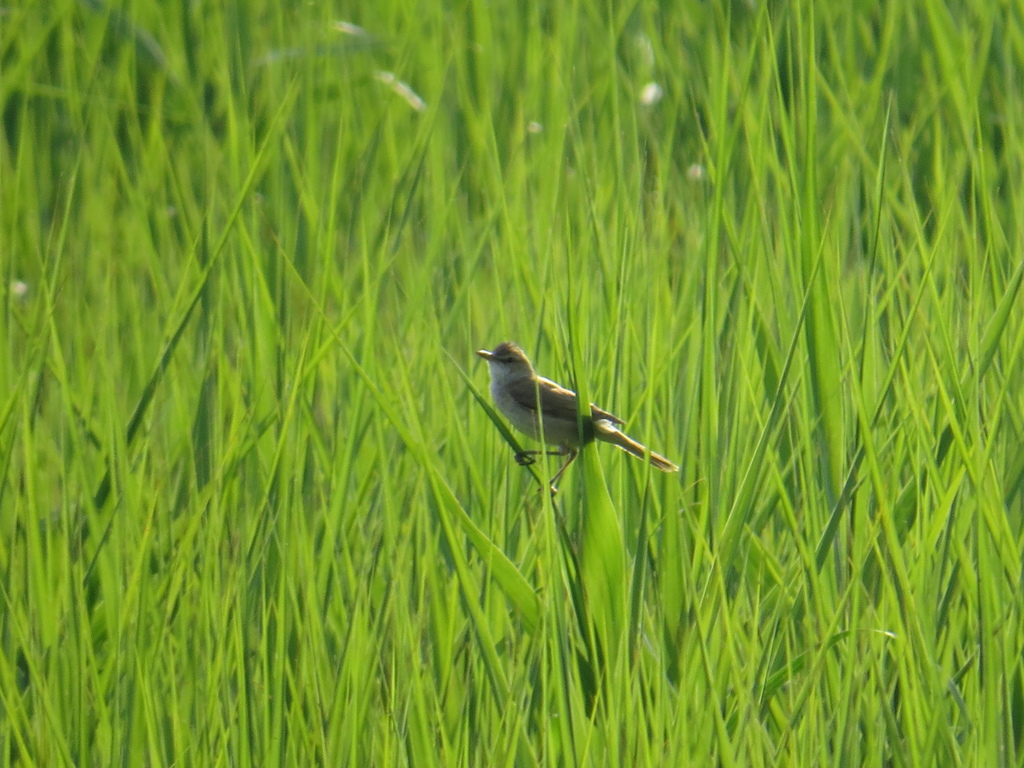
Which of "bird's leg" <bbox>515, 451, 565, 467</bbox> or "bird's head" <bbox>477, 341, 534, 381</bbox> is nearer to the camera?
"bird's leg" <bbox>515, 451, 565, 467</bbox>

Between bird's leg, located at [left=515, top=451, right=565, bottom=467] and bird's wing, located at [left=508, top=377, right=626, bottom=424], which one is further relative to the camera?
bird's wing, located at [left=508, top=377, right=626, bottom=424]

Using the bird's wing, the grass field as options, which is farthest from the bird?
the grass field

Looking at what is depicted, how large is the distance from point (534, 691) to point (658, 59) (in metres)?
2.46

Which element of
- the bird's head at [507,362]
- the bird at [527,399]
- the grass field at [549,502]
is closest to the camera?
the grass field at [549,502]

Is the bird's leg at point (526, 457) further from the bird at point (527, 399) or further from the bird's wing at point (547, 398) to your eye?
the bird's wing at point (547, 398)

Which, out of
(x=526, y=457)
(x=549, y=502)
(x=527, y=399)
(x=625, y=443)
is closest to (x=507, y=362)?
(x=527, y=399)

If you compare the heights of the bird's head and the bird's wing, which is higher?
the bird's head

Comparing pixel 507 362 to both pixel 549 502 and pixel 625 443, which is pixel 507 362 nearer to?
pixel 625 443

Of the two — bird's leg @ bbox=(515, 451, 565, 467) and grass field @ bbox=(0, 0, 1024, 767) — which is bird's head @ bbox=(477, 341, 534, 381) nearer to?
grass field @ bbox=(0, 0, 1024, 767)

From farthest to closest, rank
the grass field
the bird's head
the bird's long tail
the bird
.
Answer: the bird's head → the bird → the bird's long tail → the grass field

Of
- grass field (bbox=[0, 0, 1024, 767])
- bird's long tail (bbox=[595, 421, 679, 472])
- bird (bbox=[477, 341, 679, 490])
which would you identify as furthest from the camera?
bird (bbox=[477, 341, 679, 490])

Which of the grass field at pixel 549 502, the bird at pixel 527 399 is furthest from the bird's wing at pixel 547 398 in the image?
the grass field at pixel 549 502

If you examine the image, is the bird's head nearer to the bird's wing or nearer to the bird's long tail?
the bird's wing

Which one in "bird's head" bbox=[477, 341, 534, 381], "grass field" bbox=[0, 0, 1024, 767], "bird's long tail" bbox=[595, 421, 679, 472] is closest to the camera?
"grass field" bbox=[0, 0, 1024, 767]
